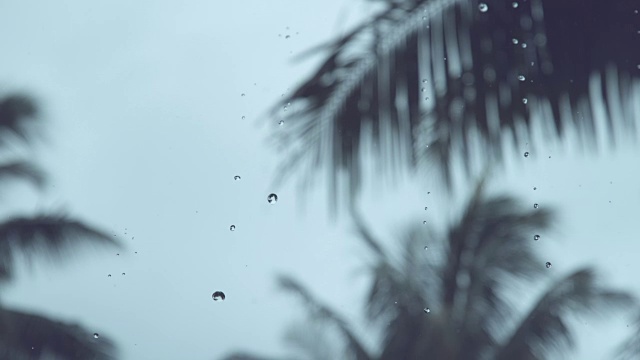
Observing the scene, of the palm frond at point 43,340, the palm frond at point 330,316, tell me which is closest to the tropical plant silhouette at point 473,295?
the palm frond at point 330,316

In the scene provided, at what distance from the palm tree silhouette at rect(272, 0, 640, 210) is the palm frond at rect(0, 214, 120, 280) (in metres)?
0.35

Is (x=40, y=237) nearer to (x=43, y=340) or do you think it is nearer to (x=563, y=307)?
(x=43, y=340)

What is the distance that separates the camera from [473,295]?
1.71 meters

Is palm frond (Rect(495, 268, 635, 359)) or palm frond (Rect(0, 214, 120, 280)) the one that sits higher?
palm frond (Rect(0, 214, 120, 280))

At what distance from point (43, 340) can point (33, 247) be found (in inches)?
11.6

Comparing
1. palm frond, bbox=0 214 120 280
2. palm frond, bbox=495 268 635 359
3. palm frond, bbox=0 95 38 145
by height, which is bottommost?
palm frond, bbox=495 268 635 359

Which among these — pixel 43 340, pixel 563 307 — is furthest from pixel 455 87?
pixel 43 340

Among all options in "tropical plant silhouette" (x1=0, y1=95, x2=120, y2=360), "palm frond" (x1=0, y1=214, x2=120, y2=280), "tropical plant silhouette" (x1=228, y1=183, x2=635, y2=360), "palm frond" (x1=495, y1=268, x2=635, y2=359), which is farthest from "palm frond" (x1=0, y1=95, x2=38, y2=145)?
"palm frond" (x1=495, y1=268, x2=635, y2=359)

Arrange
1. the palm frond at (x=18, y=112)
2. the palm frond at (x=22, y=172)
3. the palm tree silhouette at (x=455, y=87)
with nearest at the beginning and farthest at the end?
1. the palm tree silhouette at (x=455, y=87)
2. the palm frond at (x=22, y=172)
3. the palm frond at (x=18, y=112)

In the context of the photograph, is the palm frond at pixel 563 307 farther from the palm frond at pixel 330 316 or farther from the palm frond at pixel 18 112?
the palm frond at pixel 18 112

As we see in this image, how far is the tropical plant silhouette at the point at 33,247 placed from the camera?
4.57 ft

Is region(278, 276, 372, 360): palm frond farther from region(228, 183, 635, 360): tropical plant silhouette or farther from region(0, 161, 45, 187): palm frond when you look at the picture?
region(0, 161, 45, 187): palm frond

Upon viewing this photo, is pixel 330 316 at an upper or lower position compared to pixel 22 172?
lower

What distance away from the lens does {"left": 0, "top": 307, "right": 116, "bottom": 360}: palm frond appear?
4.48 ft
